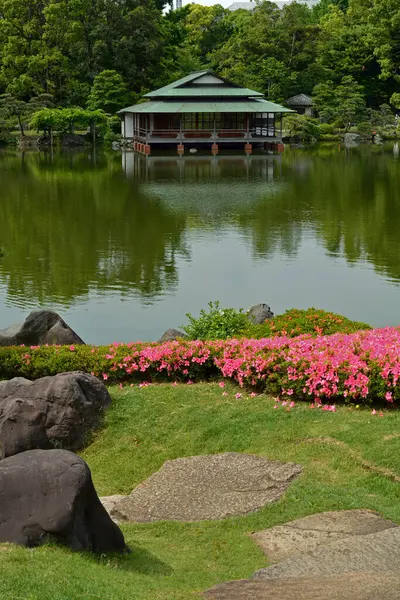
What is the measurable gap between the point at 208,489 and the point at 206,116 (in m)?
49.7

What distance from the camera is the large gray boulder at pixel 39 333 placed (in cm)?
1223

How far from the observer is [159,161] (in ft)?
159

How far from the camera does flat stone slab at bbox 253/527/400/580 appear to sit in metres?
5.19

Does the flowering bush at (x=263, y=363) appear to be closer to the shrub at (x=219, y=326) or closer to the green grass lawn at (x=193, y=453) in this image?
the green grass lawn at (x=193, y=453)

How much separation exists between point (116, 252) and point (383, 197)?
13978mm

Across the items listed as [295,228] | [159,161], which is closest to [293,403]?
[295,228]

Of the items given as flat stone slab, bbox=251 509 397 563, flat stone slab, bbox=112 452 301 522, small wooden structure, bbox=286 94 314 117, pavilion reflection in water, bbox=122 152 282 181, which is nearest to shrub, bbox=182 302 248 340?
flat stone slab, bbox=112 452 301 522

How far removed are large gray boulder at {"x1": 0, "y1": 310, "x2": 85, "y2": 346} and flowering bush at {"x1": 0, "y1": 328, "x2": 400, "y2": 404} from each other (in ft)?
4.67

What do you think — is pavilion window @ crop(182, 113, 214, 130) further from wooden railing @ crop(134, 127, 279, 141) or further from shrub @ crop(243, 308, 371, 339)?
shrub @ crop(243, 308, 371, 339)

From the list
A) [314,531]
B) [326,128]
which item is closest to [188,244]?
[314,531]

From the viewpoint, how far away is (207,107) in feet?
170

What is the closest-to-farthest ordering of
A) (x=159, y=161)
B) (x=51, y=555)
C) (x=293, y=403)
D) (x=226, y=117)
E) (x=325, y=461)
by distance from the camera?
(x=51, y=555) < (x=325, y=461) < (x=293, y=403) < (x=159, y=161) < (x=226, y=117)

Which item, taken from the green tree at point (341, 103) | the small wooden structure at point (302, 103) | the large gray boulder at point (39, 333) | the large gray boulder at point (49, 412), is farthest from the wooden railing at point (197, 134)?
the large gray boulder at point (49, 412)

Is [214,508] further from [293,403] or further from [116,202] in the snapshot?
[116,202]
